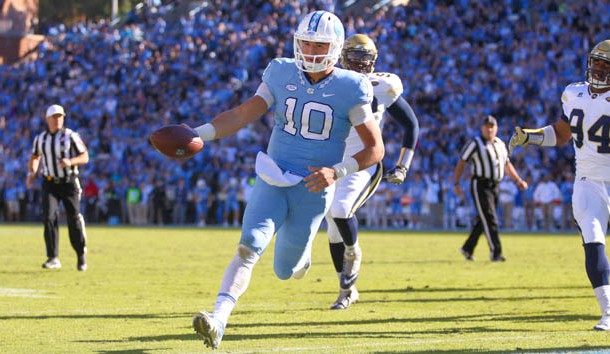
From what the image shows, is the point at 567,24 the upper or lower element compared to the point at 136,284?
upper

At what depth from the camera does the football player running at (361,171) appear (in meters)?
8.39

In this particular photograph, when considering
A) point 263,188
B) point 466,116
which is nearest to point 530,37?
point 466,116

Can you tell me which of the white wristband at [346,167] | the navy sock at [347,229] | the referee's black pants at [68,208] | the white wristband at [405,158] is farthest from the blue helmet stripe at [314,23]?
the referee's black pants at [68,208]

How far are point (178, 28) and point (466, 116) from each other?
11742 millimetres

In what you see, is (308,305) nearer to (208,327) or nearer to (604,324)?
(604,324)

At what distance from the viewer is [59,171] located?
12.2m

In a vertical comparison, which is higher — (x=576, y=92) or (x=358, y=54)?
(x=358, y=54)

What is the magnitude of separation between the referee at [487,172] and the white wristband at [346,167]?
7.85 metres

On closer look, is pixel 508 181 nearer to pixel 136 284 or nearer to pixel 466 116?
pixel 466 116

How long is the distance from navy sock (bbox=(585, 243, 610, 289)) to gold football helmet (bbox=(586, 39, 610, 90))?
106 centimetres

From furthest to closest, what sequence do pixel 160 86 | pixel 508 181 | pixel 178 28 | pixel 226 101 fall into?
1. pixel 178 28
2. pixel 160 86
3. pixel 226 101
4. pixel 508 181

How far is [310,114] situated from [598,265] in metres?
2.35

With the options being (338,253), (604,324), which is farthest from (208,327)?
(338,253)

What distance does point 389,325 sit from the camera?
24.8ft
